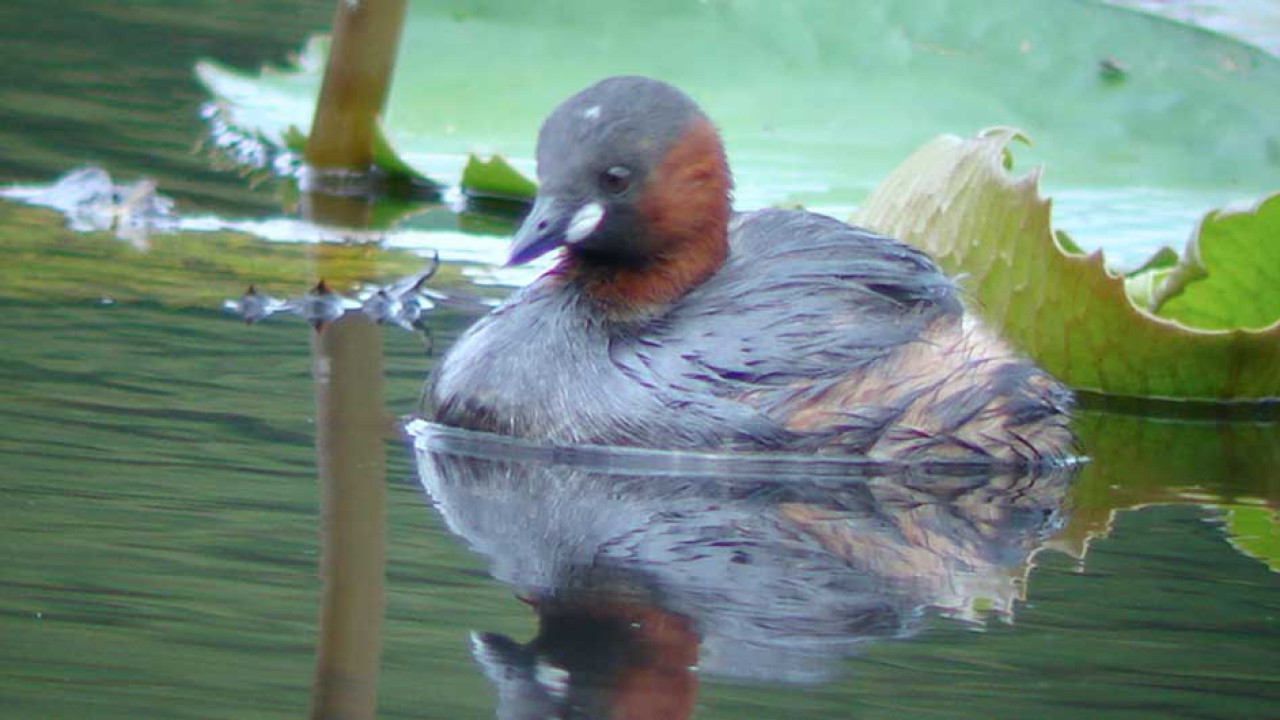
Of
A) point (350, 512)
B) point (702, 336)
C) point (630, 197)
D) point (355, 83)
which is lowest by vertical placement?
point (350, 512)

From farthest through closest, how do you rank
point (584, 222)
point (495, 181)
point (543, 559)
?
point (495, 181)
point (584, 222)
point (543, 559)

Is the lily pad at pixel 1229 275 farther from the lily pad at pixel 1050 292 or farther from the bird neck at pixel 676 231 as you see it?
the bird neck at pixel 676 231

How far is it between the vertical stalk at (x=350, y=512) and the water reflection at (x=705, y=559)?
142 millimetres

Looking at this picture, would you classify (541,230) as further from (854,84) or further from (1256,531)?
(854,84)

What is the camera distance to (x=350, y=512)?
4.38m

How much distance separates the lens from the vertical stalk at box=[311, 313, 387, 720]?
3217 mm

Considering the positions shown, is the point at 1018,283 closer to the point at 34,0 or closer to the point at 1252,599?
the point at 1252,599

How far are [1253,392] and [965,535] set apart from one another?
178 cm

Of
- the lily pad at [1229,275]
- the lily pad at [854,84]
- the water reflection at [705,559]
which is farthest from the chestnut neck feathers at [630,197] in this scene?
the lily pad at [854,84]

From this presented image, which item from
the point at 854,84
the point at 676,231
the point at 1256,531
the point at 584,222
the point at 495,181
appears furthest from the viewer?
the point at 854,84

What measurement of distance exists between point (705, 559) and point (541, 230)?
121cm

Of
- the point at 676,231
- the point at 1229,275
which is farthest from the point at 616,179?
the point at 1229,275

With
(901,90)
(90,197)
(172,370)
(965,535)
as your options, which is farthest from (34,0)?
(965,535)

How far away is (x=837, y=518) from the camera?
4.77 metres
